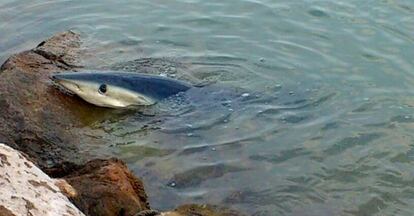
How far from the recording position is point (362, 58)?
10117 millimetres

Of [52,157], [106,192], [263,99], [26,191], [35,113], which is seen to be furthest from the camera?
[263,99]

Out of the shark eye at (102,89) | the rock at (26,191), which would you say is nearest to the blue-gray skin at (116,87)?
the shark eye at (102,89)

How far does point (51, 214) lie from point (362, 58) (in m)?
6.64

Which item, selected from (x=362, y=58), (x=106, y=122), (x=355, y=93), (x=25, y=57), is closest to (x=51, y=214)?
(x=106, y=122)

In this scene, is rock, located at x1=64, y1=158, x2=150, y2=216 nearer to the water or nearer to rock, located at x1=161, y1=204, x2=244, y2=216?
rock, located at x1=161, y1=204, x2=244, y2=216

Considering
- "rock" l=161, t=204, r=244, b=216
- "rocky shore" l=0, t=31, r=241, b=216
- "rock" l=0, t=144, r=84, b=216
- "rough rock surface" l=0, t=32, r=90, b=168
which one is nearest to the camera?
"rock" l=0, t=144, r=84, b=216

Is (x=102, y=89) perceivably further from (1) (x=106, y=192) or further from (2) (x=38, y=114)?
(1) (x=106, y=192)

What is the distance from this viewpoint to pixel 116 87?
8406mm

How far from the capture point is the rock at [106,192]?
5.34m

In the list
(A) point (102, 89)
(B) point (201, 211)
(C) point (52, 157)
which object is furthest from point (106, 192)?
(A) point (102, 89)

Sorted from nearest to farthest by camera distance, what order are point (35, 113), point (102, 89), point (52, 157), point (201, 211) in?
point (201, 211), point (52, 157), point (35, 113), point (102, 89)

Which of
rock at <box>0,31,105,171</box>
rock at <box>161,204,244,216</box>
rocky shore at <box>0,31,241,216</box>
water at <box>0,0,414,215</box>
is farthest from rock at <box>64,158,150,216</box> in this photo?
water at <box>0,0,414,215</box>

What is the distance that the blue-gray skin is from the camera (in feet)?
26.9

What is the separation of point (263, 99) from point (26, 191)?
494 centimetres
